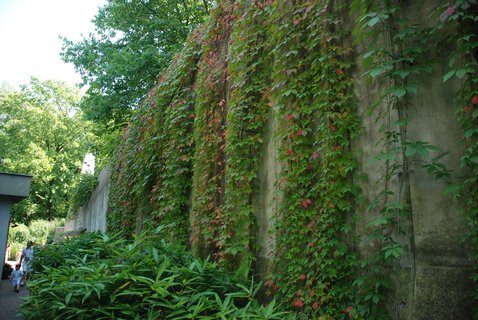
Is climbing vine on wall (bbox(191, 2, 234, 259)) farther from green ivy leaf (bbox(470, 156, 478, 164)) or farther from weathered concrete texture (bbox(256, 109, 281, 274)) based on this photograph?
green ivy leaf (bbox(470, 156, 478, 164))

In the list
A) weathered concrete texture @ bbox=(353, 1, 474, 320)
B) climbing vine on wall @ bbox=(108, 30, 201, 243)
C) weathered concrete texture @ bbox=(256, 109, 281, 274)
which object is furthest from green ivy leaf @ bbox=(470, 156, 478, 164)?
climbing vine on wall @ bbox=(108, 30, 201, 243)

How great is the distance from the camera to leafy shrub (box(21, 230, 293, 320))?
2.88 metres

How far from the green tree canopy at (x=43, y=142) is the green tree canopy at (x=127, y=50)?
1614 cm

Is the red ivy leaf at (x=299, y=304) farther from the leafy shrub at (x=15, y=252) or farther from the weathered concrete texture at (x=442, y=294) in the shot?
the leafy shrub at (x=15, y=252)

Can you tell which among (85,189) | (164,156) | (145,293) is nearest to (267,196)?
(145,293)

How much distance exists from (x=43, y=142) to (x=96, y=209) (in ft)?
65.6

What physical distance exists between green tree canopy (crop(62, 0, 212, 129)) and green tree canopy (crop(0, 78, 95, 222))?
53.0ft

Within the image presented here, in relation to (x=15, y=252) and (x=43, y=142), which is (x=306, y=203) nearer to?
(x=15, y=252)

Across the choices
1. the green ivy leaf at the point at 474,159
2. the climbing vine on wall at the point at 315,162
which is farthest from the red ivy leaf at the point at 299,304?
the green ivy leaf at the point at 474,159

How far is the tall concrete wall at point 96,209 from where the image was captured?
11.3 metres

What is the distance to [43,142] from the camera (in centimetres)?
2961

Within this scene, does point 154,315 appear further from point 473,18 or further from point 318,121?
point 473,18

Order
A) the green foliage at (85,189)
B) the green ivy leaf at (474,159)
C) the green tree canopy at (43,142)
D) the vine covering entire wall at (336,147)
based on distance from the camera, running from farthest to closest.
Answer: the green tree canopy at (43,142)
the green foliage at (85,189)
the vine covering entire wall at (336,147)
the green ivy leaf at (474,159)

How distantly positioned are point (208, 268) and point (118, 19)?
11.5 metres
